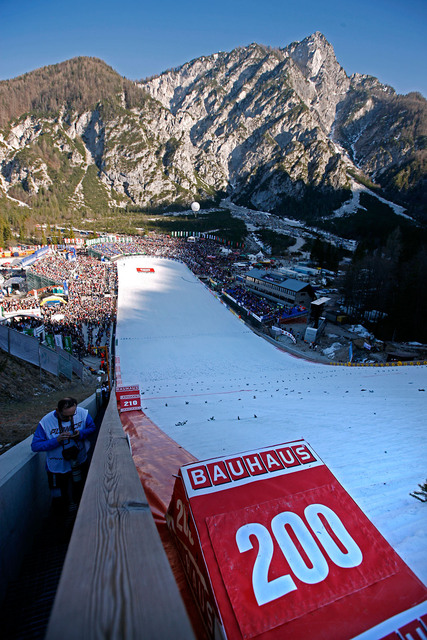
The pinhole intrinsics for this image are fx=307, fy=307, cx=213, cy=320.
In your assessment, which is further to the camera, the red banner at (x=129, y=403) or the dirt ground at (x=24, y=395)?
the red banner at (x=129, y=403)

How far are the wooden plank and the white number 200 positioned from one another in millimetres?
1176

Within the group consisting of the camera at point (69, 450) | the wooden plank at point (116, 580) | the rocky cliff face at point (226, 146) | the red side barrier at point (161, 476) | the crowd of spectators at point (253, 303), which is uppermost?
the rocky cliff face at point (226, 146)

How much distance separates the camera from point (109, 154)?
117688 millimetres

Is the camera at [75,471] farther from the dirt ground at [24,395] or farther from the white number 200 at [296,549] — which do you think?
the dirt ground at [24,395]

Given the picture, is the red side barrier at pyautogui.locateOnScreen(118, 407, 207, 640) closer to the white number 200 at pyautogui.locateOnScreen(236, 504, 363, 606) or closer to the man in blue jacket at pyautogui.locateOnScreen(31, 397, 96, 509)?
the white number 200 at pyautogui.locateOnScreen(236, 504, 363, 606)

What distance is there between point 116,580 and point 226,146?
6459 inches

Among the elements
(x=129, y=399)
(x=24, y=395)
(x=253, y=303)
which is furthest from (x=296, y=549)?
(x=253, y=303)

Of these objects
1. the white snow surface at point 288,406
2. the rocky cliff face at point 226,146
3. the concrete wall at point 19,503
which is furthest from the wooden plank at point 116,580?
the rocky cliff face at point 226,146

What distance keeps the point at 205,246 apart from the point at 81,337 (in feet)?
144

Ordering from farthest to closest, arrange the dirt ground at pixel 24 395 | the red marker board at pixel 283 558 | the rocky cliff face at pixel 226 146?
1. the rocky cliff face at pixel 226 146
2. the dirt ground at pixel 24 395
3. the red marker board at pixel 283 558

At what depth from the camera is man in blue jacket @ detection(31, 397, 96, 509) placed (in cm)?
235

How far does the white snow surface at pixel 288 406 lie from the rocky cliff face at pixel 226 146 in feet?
325

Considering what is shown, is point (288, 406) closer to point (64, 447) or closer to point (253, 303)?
point (64, 447)

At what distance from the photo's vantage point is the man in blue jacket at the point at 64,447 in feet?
7.71
